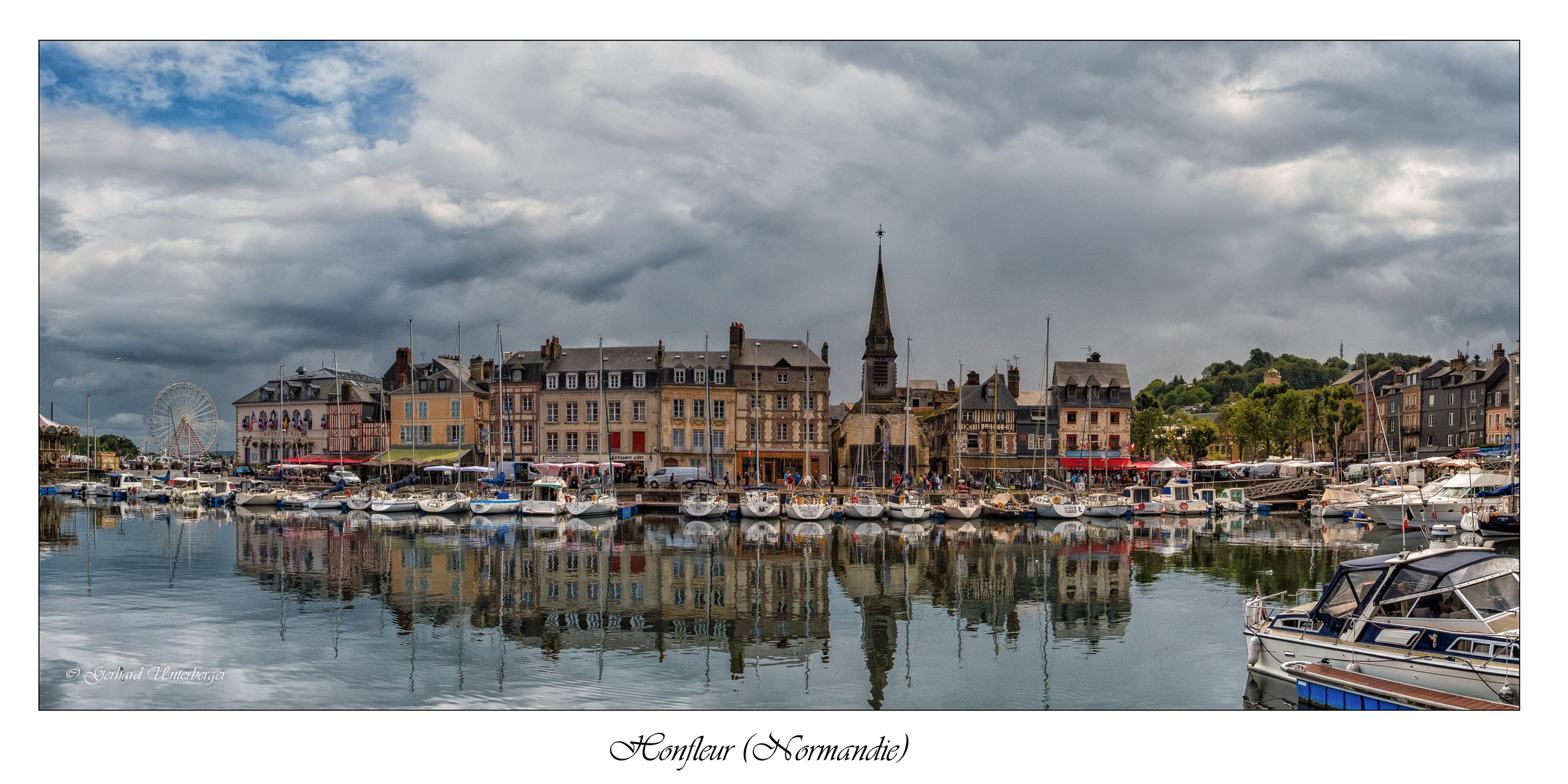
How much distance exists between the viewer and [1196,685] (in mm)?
16703

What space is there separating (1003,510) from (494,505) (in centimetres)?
2765

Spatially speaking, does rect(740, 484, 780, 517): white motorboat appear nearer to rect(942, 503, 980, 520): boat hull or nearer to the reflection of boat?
rect(942, 503, 980, 520): boat hull

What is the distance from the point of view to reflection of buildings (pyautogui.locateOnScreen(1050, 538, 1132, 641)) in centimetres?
2178

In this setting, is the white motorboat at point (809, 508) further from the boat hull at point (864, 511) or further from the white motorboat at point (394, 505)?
the white motorboat at point (394, 505)

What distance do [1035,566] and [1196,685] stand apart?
16.3m

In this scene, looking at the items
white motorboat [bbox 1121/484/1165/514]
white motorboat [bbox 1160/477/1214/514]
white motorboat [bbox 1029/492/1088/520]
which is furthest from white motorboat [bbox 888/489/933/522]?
white motorboat [bbox 1160/477/1214/514]

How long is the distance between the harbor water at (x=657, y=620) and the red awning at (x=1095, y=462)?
106 feet

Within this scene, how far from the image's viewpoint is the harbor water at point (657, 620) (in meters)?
15.9

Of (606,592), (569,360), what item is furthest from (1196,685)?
(569,360)

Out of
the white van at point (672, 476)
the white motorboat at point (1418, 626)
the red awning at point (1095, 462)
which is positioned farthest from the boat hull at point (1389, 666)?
the red awning at point (1095, 462)

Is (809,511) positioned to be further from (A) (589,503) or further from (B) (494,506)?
(B) (494,506)

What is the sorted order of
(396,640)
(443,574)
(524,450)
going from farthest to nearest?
1. (524,450)
2. (443,574)
3. (396,640)

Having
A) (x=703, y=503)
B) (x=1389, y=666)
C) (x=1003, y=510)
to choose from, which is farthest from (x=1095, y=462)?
(x=1389, y=666)

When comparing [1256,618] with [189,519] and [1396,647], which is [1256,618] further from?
Answer: [189,519]
